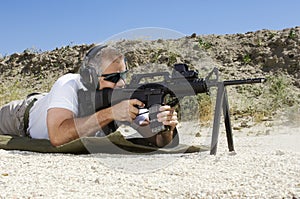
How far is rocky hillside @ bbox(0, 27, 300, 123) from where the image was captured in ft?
41.6

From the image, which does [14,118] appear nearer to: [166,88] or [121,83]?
[121,83]

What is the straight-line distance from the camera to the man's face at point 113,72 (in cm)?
364

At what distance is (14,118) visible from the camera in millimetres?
4312

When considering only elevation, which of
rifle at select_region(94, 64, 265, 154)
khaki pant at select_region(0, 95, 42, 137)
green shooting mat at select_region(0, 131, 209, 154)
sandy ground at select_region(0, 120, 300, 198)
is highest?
rifle at select_region(94, 64, 265, 154)

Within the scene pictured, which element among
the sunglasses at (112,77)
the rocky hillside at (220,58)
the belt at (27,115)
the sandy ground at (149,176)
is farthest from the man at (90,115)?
the rocky hillside at (220,58)

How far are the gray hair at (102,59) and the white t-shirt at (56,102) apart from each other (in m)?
0.18

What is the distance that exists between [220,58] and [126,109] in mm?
10938

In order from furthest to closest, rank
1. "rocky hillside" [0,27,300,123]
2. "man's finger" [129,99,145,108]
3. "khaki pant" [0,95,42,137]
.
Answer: "rocky hillside" [0,27,300,123] → "khaki pant" [0,95,42,137] → "man's finger" [129,99,145,108]

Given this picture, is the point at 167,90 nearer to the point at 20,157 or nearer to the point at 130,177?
the point at 130,177

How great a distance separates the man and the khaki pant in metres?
0.29

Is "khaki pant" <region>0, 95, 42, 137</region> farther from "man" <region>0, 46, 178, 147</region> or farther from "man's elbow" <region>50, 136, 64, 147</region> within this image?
"man's elbow" <region>50, 136, 64, 147</region>

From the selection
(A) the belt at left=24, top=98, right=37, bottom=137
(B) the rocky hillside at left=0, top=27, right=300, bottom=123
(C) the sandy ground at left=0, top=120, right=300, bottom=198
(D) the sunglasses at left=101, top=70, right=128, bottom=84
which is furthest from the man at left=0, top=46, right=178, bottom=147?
(B) the rocky hillside at left=0, top=27, right=300, bottom=123

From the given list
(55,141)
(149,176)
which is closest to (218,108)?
(149,176)

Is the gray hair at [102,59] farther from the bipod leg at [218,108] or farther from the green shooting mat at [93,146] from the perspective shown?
the bipod leg at [218,108]
